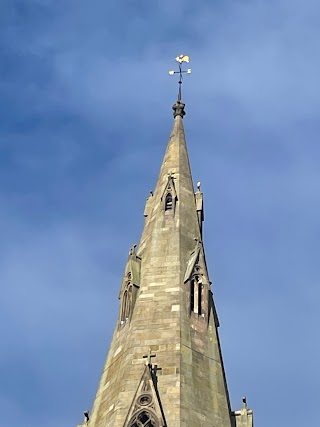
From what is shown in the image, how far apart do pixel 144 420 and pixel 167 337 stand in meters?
4.01

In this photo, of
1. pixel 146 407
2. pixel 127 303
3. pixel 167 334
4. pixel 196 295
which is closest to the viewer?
pixel 146 407

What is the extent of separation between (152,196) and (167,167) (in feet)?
4.86

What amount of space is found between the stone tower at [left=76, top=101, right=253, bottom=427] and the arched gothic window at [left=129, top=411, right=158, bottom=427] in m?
0.03

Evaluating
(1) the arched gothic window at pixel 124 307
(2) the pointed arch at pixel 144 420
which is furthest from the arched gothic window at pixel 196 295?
(2) the pointed arch at pixel 144 420

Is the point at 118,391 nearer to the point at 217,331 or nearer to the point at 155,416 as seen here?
the point at 155,416

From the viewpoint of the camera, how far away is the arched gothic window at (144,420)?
3919cm

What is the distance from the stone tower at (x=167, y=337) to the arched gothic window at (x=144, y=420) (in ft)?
0.11

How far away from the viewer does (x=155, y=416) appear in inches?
1545

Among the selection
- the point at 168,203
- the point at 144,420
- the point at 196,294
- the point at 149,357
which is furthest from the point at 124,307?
the point at 144,420

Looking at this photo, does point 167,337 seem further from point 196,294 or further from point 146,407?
point 146,407

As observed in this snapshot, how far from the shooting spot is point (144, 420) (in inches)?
1551

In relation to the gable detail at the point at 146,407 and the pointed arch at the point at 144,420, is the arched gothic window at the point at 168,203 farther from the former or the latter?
the pointed arch at the point at 144,420

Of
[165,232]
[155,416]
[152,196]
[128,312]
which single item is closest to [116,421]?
[155,416]

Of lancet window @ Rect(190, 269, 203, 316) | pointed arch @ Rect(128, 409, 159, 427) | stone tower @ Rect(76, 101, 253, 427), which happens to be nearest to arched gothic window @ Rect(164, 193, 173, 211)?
stone tower @ Rect(76, 101, 253, 427)
